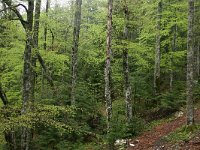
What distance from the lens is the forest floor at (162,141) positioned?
11.2m

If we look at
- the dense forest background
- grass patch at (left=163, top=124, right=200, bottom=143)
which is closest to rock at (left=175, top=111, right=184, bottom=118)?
the dense forest background

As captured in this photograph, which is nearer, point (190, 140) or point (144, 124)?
point (190, 140)

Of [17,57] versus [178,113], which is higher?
[17,57]

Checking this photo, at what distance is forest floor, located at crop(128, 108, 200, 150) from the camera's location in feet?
36.8

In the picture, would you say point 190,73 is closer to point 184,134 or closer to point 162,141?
point 184,134

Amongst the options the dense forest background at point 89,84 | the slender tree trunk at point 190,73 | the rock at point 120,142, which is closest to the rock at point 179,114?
the dense forest background at point 89,84

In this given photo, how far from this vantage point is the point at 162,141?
519 inches

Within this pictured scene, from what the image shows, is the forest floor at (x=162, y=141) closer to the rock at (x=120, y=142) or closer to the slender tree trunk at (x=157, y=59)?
the rock at (x=120, y=142)

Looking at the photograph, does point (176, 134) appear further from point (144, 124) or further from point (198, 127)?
point (144, 124)

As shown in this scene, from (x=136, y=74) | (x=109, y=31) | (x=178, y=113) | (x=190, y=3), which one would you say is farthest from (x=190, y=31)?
(x=136, y=74)

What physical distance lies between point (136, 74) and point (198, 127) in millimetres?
11711

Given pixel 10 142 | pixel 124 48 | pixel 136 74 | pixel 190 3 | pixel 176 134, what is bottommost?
pixel 10 142

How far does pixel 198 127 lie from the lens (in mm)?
12680

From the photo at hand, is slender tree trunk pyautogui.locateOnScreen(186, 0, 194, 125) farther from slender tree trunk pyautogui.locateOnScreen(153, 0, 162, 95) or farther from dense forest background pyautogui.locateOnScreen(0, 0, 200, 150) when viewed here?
slender tree trunk pyautogui.locateOnScreen(153, 0, 162, 95)
